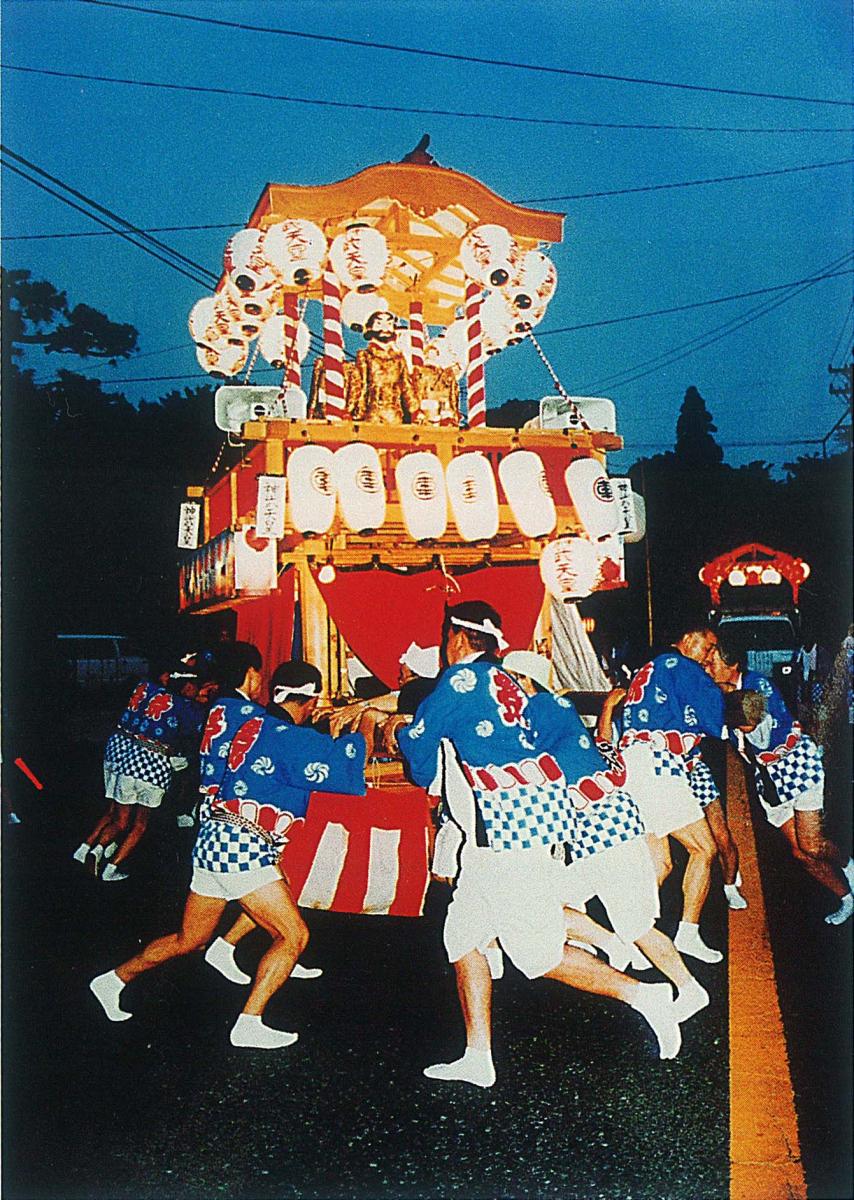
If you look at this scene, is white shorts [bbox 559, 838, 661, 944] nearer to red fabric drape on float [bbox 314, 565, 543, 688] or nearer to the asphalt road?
the asphalt road

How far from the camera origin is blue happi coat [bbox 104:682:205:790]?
→ 15.0 feet

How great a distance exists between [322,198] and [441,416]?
4.61 ft

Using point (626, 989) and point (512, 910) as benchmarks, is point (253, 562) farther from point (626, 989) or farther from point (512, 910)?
point (626, 989)

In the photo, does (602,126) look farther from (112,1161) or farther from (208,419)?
(112,1161)

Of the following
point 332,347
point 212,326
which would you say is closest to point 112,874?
point 212,326

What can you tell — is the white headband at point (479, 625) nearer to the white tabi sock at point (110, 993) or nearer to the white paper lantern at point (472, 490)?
the white paper lantern at point (472, 490)

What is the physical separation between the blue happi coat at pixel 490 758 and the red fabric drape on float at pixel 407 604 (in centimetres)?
121

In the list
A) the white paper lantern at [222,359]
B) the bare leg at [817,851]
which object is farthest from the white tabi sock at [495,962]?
the white paper lantern at [222,359]

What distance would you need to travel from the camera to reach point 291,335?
186 inches

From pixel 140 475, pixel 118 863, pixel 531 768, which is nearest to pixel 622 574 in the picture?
pixel 531 768

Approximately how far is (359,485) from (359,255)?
1313 mm

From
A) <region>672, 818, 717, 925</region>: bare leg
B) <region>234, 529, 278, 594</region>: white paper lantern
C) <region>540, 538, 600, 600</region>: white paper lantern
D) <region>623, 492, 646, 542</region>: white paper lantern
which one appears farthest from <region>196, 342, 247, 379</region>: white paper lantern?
<region>672, 818, 717, 925</region>: bare leg

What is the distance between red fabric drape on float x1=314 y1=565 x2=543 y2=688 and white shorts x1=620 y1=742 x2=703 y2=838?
965 millimetres

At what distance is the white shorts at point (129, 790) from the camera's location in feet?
15.2
